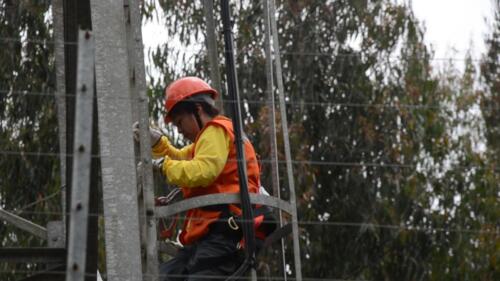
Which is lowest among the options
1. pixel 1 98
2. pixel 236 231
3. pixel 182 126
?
pixel 236 231

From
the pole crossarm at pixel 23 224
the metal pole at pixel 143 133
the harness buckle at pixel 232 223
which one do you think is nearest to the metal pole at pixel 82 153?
the metal pole at pixel 143 133

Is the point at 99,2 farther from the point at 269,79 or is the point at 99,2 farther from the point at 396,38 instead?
the point at 396,38

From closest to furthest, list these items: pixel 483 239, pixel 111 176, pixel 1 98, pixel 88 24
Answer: pixel 111 176 < pixel 88 24 < pixel 1 98 < pixel 483 239

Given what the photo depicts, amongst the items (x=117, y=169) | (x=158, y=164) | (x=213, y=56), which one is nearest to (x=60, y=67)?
(x=213, y=56)

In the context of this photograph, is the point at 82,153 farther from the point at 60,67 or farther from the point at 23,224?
the point at 60,67

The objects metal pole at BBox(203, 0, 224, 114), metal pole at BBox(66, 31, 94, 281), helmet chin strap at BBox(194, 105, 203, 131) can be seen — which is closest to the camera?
metal pole at BBox(66, 31, 94, 281)

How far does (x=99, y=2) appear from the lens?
23.2ft

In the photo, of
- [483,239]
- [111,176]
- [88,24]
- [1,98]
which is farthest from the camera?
[483,239]

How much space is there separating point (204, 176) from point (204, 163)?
0.21 feet

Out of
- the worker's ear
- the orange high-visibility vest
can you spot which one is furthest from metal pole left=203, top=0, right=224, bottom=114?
the orange high-visibility vest

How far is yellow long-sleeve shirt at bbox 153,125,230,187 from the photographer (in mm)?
7449

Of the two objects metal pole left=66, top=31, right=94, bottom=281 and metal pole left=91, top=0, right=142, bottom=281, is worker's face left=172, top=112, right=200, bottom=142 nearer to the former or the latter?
metal pole left=91, top=0, right=142, bottom=281

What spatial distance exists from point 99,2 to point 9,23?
33.9 ft

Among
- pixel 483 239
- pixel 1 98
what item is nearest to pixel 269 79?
pixel 1 98
